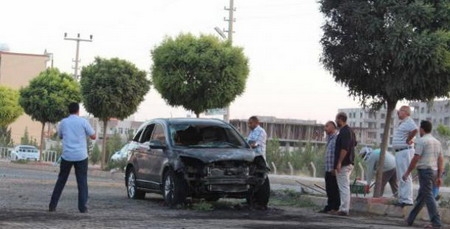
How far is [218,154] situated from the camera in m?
13.6

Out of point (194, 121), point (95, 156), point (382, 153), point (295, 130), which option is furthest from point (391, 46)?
point (295, 130)

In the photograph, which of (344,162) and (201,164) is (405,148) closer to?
(344,162)

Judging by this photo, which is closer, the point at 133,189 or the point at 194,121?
the point at 194,121

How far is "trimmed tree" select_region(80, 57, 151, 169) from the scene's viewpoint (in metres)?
32.3

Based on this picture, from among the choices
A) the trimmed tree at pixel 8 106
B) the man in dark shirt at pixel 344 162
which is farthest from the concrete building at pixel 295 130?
the man in dark shirt at pixel 344 162

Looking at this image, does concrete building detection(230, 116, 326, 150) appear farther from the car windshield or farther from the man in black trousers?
the man in black trousers

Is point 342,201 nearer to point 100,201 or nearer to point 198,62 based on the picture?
point 100,201

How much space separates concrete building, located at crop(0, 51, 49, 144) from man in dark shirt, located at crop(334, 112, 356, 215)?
88701 millimetres

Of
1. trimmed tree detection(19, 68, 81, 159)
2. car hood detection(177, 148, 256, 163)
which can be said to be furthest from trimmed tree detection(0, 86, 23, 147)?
car hood detection(177, 148, 256, 163)

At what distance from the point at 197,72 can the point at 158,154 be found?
36.3 ft

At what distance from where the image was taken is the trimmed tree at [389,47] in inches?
532

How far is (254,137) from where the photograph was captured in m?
16.5

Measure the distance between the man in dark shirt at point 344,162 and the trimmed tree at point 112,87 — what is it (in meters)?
19.8

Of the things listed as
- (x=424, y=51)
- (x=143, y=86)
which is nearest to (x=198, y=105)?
(x=143, y=86)
